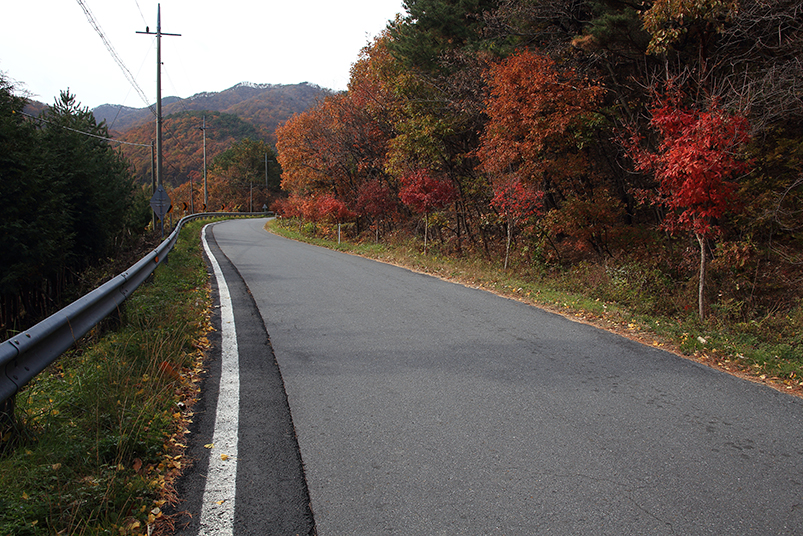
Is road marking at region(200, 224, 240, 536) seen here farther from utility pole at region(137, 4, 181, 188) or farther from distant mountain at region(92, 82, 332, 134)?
distant mountain at region(92, 82, 332, 134)

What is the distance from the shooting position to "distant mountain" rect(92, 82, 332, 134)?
13012cm

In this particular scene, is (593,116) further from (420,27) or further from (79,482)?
(79,482)

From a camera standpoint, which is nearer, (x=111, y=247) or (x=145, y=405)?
(x=145, y=405)

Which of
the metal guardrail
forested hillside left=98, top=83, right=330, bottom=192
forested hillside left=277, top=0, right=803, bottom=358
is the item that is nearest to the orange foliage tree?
forested hillside left=277, top=0, right=803, bottom=358

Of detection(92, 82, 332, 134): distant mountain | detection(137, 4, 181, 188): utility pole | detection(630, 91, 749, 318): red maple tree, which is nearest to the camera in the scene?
detection(630, 91, 749, 318): red maple tree

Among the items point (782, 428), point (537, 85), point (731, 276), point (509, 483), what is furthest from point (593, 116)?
point (509, 483)

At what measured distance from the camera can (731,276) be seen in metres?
10.9

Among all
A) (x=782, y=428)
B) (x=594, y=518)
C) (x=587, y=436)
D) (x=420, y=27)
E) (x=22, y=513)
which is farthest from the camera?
(x=420, y=27)

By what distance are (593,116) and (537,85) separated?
1.69m

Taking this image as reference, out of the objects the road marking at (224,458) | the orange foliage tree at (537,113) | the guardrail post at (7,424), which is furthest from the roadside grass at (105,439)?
the orange foliage tree at (537,113)

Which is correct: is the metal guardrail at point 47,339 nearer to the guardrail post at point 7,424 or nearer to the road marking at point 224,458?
the guardrail post at point 7,424

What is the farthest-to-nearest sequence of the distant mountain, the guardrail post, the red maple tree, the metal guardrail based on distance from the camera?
1. the distant mountain
2. the red maple tree
3. the guardrail post
4. the metal guardrail

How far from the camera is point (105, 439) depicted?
3.05 meters

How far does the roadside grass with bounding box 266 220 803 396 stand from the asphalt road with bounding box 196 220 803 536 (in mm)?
631
